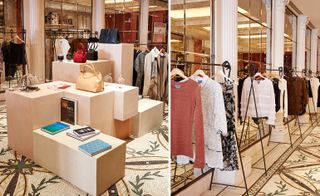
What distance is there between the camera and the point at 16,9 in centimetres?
147

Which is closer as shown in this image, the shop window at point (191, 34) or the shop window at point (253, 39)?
the shop window at point (191, 34)

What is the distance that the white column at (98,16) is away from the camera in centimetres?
162

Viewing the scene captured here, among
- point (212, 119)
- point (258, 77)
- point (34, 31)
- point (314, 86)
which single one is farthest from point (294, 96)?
point (34, 31)

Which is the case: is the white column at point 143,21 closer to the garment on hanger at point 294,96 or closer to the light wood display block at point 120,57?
the light wood display block at point 120,57

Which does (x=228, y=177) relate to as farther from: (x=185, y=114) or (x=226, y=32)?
(x=226, y=32)

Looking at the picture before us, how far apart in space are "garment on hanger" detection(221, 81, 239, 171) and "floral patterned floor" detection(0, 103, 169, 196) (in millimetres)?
938

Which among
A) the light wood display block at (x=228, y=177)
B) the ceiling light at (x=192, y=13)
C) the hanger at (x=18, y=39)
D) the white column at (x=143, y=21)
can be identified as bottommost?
the light wood display block at (x=228, y=177)

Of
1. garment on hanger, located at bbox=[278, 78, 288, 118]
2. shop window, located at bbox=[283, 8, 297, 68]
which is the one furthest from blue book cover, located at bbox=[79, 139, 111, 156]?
shop window, located at bbox=[283, 8, 297, 68]

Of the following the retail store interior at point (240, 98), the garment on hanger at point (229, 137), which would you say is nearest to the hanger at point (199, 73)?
the retail store interior at point (240, 98)

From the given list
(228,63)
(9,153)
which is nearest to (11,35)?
(9,153)

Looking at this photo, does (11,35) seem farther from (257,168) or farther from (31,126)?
(257,168)

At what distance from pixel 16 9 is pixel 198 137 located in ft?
4.89

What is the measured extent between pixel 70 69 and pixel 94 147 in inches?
20.9

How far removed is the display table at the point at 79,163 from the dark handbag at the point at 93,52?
1.77 feet
